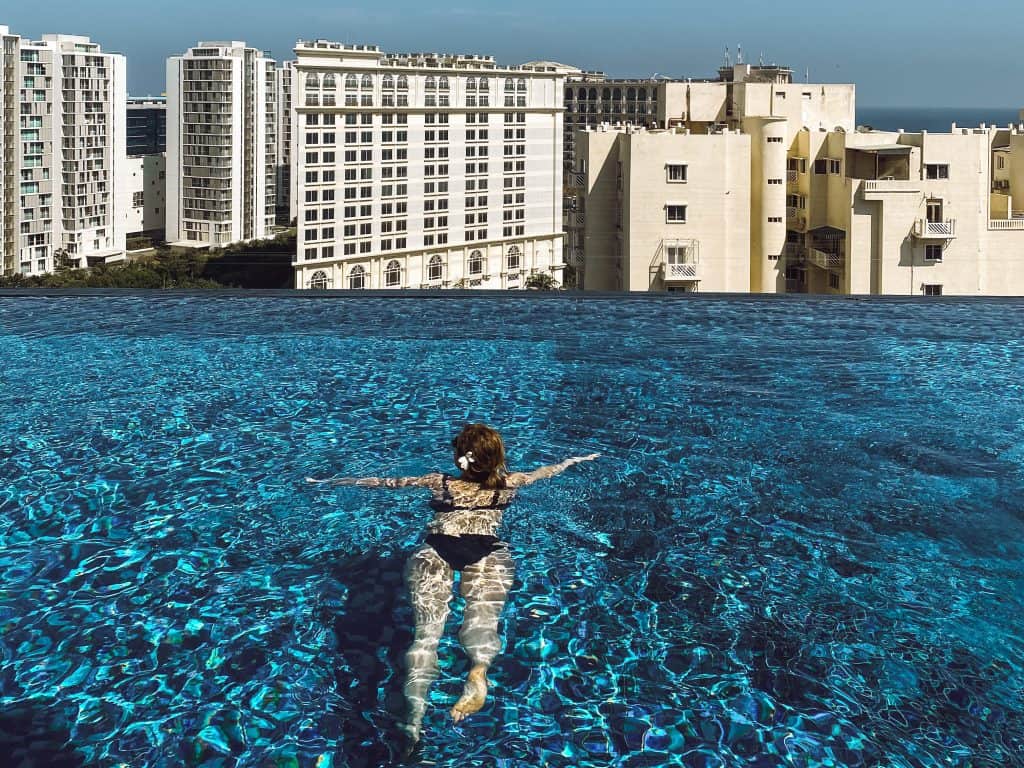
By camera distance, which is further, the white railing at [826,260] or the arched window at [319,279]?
the arched window at [319,279]

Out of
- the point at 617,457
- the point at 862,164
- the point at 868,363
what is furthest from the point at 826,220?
the point at 617,457

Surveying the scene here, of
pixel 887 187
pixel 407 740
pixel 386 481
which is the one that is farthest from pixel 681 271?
pixel 407 740

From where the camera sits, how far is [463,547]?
365cm

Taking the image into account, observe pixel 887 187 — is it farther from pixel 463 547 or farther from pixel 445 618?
pixel 445 618

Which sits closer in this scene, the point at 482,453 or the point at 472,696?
the point at 472,696

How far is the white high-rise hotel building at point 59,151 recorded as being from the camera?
181 feet

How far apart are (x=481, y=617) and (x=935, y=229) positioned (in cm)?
2507

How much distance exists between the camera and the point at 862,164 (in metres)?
26.5

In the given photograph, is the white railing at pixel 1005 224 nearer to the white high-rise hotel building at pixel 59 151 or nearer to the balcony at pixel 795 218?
the balcony at pixel 795 218

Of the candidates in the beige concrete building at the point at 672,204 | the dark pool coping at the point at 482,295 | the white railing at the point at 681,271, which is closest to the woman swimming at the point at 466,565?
the dark pool coping at the point at 482,295

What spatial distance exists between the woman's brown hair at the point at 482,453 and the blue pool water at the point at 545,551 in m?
0.28

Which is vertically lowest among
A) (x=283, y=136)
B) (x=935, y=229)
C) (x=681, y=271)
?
(x=681, y=271)

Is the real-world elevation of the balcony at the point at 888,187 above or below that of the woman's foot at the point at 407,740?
above

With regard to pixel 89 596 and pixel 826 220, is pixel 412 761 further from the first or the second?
pixel 826 220
